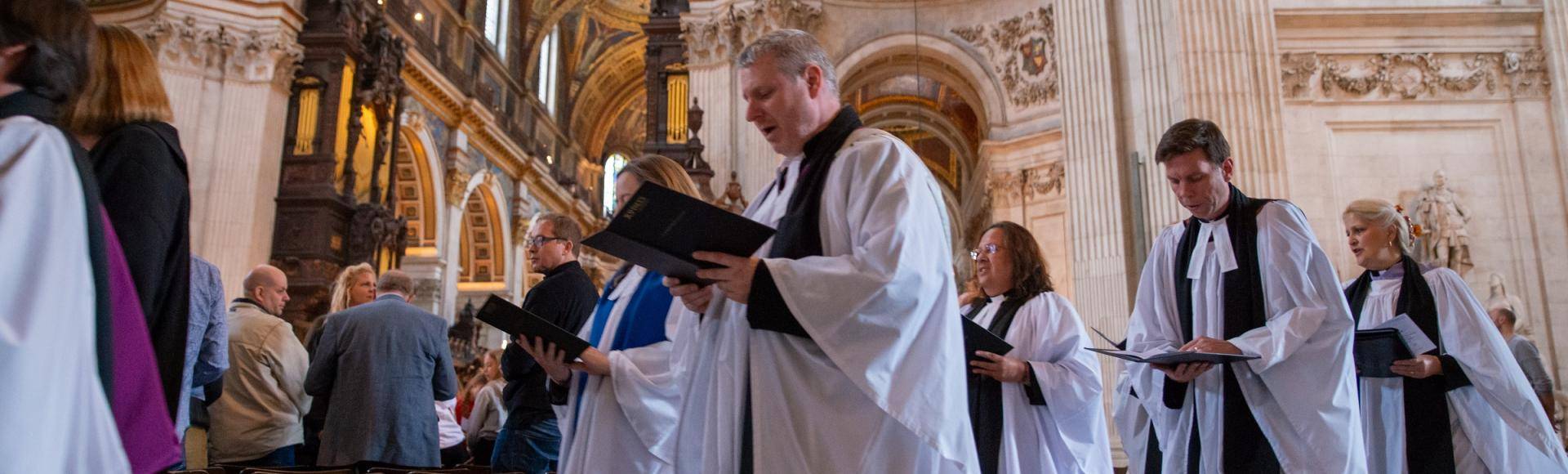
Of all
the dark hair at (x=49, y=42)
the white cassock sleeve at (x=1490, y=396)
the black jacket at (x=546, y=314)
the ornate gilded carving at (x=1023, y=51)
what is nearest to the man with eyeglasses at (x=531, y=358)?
the black jacket at (x=546, y=314)

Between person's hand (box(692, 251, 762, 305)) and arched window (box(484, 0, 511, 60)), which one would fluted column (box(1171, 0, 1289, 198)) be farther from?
arched window (box(484, 0, 511, 60))

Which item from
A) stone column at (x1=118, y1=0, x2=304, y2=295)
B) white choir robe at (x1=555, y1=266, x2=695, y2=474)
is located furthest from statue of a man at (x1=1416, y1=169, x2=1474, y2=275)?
stone column at (x1=118, y1=0, x2=304, y2=295)

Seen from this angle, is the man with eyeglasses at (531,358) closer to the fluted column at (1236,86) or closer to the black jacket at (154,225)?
the black jacket at (154,225)

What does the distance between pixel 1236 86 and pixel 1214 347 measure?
4.98 m

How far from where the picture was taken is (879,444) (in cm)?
181

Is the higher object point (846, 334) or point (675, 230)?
point (675, 230)

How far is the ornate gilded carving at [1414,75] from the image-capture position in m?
8.49

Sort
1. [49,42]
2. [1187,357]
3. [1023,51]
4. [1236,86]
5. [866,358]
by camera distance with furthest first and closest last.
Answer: [1023,51] → [1236,86] → [1187,357] → [866,358] → [49,42]

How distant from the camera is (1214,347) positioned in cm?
269

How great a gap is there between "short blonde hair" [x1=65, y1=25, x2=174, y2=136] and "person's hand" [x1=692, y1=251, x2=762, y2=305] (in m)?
0.94

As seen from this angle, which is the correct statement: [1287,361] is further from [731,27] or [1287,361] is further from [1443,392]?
[731,27]

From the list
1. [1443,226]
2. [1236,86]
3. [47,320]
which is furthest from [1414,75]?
[47,320]

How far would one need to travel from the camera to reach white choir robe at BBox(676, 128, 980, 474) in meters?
1.79

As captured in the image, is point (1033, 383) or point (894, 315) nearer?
point (894, 315)
